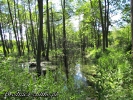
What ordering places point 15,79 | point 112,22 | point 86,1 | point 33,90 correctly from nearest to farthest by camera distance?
point 33,90 < point 15,79 < point 112,22 < point 86,1

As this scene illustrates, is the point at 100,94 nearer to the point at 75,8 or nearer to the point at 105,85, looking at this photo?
the point at 105,85

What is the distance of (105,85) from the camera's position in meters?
6.50

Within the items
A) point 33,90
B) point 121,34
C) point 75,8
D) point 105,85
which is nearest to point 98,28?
point 75,8

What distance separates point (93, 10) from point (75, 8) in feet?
13.5

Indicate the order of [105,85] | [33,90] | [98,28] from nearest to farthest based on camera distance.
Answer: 1. [33,90]
2. [105,85]
3. [98,28]

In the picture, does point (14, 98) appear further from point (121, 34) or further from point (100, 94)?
point (121, 34)

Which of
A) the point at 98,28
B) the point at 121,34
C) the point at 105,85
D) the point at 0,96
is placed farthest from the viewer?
the point at 121,34

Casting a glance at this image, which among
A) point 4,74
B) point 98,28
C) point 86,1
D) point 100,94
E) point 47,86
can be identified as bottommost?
point 100,94

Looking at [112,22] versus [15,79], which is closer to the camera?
[15,79]

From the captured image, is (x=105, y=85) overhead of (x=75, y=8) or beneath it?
beneath

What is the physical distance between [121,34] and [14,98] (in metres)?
44.2

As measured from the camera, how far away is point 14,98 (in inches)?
159

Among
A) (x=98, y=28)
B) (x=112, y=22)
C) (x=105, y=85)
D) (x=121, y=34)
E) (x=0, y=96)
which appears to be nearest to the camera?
(x=0, y=96)

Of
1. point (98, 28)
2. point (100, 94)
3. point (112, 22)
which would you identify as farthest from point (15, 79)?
point (98, 28)
